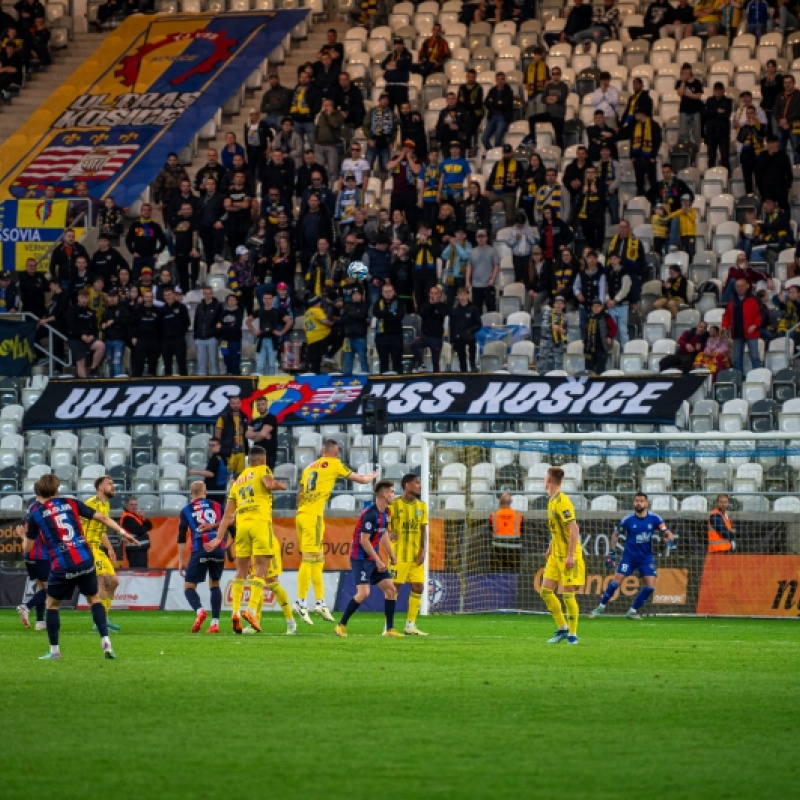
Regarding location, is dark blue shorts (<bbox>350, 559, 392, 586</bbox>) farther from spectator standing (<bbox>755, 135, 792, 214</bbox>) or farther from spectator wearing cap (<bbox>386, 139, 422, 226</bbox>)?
spectator standing (<bbox>755, 135, 792, 214</bbox>)

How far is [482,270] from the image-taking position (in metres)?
29.4

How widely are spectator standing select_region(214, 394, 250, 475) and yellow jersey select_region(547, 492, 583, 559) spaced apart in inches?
433

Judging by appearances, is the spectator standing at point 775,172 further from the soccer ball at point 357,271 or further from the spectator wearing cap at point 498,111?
the soccer ball at point 357,271

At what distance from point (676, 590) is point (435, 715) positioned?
48.6 ft

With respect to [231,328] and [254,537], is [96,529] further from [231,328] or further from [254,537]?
[231,328]

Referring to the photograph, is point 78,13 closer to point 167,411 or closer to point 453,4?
point 453,4

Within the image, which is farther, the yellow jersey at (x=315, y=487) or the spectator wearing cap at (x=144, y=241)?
the spectator wearing cap at (x=144, y=241)

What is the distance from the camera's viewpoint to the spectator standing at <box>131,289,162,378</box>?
30.4 metres

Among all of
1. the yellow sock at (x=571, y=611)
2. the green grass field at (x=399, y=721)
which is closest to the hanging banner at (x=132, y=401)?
the green grass field at (x=399, y=721)

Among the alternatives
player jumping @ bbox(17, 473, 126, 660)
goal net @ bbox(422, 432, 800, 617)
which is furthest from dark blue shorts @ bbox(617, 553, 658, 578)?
player jumping @ bbox(17, 473, 126, 660)

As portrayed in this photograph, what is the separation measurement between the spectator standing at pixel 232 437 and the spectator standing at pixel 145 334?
2752 millimetres

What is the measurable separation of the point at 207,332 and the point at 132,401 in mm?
1946

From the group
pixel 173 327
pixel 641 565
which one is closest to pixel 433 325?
pixel 173 327

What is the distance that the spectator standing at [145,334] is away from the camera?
30.4 m
